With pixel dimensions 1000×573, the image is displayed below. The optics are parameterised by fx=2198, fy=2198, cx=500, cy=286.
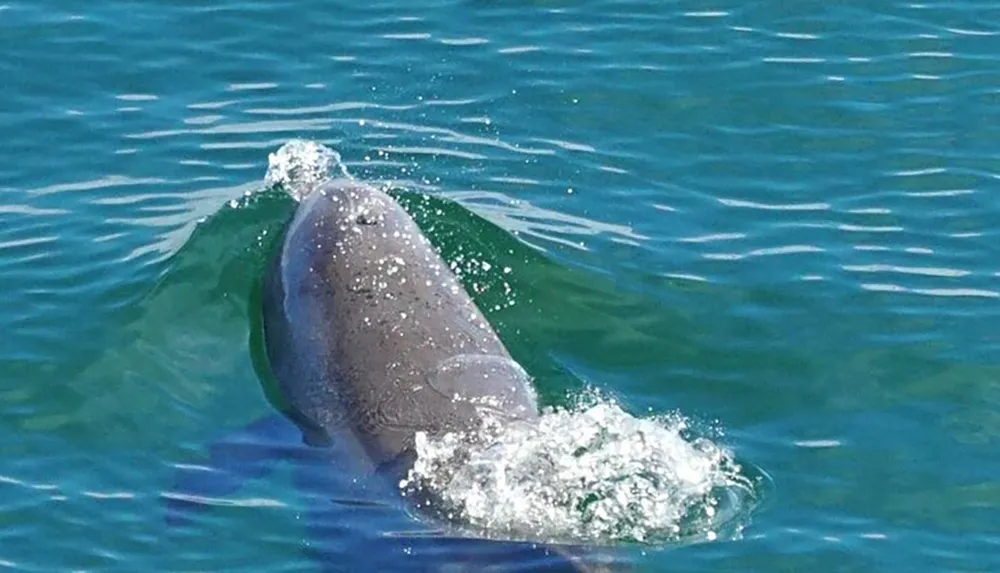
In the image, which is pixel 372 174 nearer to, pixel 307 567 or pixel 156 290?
pixel 156 290

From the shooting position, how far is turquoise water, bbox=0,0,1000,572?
14.2 meters

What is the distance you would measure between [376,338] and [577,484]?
191 centimetres

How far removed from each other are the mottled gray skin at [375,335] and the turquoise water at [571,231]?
0.56 m

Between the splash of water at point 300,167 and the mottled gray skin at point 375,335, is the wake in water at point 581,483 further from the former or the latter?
the splash of water at point 300,167

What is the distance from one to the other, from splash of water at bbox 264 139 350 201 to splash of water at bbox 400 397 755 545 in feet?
14.0

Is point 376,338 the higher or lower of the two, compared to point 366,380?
higher

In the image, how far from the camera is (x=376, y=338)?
579 inches

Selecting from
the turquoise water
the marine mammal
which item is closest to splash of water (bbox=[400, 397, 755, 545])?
the marine mammal

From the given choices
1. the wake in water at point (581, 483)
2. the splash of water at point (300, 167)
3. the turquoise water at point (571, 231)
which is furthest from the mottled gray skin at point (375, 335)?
the splash of water at point (300, 167)

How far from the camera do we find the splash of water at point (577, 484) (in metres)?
13.3

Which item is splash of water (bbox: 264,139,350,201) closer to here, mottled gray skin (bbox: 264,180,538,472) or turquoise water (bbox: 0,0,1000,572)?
turquoise water (bbox: 0,0,1000,572)

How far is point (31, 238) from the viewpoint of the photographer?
17406 millimetres

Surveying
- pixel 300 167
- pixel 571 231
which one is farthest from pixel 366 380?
pixel 300 167

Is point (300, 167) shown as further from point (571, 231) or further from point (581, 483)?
point (581, 483)
